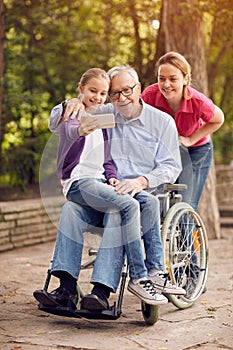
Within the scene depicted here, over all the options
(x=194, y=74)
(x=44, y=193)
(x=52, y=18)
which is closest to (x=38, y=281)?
(x=44, y=193)

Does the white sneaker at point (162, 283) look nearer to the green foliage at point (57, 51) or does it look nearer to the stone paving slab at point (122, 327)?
the stone paving slab at point (122, 327)

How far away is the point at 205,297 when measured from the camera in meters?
4.69

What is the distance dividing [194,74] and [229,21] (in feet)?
1.97

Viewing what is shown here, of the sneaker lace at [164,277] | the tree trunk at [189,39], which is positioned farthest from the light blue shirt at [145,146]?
the tree trunk at [189,39]

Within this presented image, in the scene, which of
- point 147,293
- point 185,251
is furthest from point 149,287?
point 185,251

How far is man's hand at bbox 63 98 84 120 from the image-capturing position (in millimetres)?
3887

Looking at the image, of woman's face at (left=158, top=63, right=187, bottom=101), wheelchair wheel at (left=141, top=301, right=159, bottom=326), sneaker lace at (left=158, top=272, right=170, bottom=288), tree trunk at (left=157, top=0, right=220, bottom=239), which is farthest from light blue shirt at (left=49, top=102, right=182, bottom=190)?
tree trunk at (left=157, top=0, right=220, bottom=239)

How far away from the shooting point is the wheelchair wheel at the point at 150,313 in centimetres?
387

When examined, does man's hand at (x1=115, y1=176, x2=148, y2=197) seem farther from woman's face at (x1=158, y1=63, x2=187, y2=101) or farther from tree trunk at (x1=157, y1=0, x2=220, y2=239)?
tree trunk at (x1=157, y1=0, x2=220, y2=239)

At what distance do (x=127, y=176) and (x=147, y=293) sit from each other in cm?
66

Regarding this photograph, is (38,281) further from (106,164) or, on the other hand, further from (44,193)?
(106,164)

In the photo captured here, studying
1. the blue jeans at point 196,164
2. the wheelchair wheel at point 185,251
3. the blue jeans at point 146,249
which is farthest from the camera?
the blue jeans at point 196,164

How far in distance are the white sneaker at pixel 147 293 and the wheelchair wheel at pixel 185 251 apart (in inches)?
8.2

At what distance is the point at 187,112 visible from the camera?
471 cm
